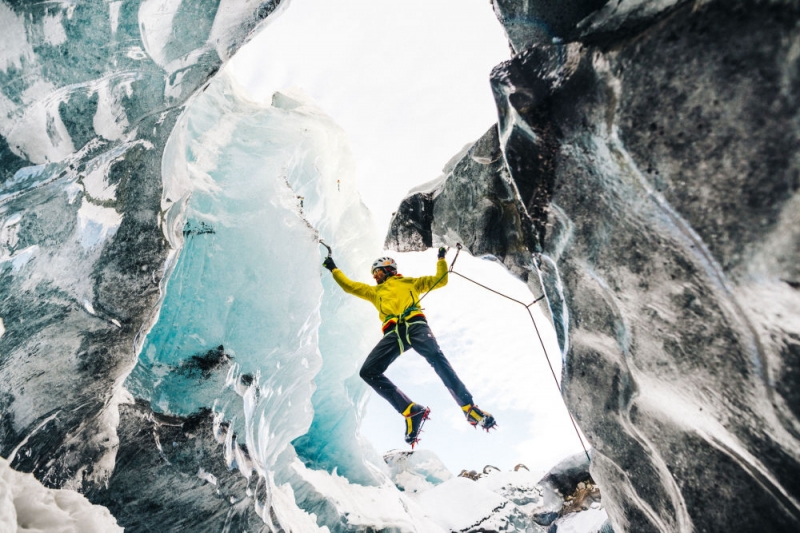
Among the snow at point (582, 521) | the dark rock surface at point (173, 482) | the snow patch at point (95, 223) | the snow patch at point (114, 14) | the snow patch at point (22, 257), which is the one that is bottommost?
the snow at point (582, 521)

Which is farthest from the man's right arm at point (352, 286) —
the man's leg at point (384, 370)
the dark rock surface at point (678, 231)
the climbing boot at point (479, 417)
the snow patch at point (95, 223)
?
the dark rock surface at point (678, 231)

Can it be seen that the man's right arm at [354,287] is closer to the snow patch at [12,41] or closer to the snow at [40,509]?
the snow at [40,509]

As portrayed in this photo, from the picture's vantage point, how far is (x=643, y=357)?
252cm

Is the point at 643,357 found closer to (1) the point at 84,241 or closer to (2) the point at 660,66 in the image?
(2) the point at 660,66

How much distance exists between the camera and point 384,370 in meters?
5.08

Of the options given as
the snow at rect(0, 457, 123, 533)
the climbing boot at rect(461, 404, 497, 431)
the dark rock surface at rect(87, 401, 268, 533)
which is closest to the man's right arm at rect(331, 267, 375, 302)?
the climbing boot at rect(461, 404, 497, 431)

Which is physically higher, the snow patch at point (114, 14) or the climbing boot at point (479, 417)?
the snow patch at point (114, 14)

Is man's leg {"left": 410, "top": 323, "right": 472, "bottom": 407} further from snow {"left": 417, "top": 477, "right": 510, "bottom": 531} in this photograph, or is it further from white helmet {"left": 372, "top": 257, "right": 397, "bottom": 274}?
snow {"left": 417, "top": 477, "right": 510, "bottom": 531}

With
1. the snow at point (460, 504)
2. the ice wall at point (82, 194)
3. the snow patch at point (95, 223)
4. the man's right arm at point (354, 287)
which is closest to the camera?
the ice wall at point (82, 194)

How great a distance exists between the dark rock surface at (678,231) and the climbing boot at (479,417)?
134cm

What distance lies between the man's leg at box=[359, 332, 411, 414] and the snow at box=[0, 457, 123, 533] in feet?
9.64

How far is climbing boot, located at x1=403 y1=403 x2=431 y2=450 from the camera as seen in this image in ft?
14.9

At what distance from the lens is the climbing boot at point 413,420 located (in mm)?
4555

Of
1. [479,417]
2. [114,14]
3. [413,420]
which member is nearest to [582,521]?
[479,417]
